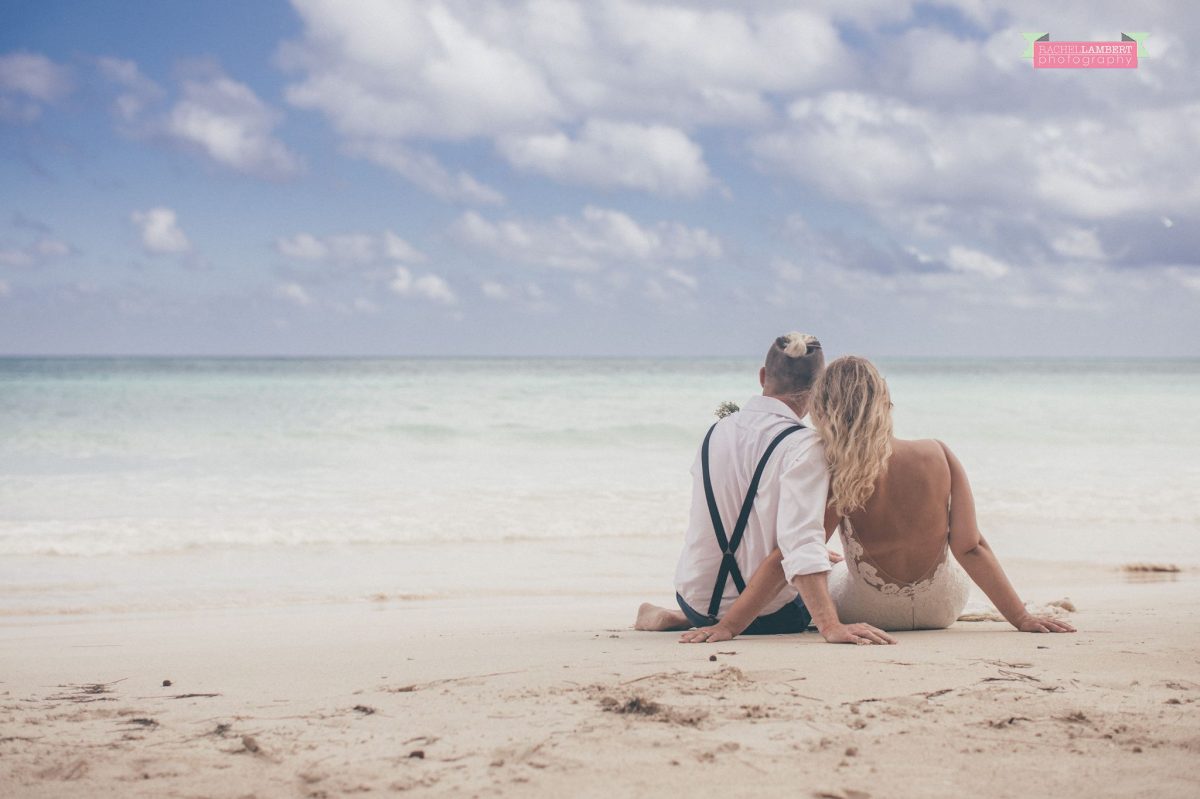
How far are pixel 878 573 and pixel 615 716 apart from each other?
1.72 m

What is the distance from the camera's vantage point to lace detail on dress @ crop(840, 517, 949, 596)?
4.14 metres

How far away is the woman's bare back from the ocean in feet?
11.9

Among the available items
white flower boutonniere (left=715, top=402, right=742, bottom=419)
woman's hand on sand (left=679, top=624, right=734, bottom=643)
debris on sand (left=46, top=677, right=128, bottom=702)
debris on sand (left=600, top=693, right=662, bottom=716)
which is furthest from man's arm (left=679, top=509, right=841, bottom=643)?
debris on sand (left=46, top=677, right=128, bottom=702)

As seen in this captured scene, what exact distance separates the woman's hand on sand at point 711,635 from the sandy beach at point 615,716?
0.21 feet

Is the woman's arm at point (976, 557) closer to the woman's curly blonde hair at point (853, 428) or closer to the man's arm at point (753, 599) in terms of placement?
the woman's curly blonde hair at point (853, 428)

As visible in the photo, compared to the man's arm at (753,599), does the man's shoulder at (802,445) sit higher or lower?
higher

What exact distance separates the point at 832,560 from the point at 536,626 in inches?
65.5

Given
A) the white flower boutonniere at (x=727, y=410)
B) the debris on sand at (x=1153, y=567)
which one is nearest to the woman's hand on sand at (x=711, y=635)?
the white flower boutonniere at (x=727, y=410)

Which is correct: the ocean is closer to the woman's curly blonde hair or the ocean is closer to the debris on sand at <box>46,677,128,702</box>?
the debris on sand at <box>46,677,128,702</box>

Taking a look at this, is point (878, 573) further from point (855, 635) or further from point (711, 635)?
point (711, 635)

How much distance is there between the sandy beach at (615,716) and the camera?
2.46 m

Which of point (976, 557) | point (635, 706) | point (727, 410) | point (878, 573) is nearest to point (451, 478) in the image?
point (727, 410)

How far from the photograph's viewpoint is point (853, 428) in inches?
147

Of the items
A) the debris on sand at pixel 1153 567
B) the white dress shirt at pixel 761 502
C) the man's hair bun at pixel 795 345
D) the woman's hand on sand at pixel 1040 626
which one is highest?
the man's hair bun at pixel 795 345
